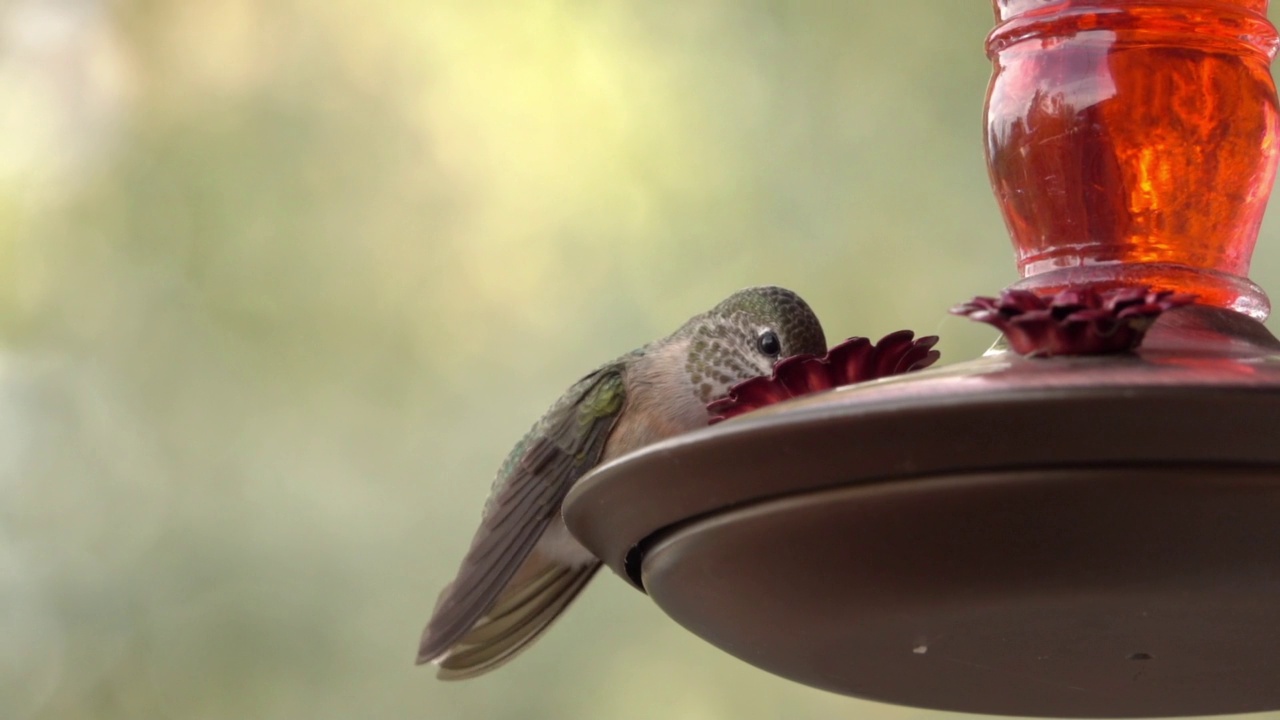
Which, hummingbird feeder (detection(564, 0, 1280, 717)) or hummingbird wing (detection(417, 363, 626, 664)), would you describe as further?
hummingbird wing (detection(417, 363, 626, 664))

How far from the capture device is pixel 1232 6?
1.42m

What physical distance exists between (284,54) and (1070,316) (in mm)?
3941

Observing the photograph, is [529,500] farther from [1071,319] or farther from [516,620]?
[1071,319]

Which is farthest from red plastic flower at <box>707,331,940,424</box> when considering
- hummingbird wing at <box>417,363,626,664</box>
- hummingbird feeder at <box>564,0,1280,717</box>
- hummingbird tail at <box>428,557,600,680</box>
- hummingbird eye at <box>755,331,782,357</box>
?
hummingbird tail at <box>428,557,600,680</box>

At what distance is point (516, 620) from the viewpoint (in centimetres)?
291

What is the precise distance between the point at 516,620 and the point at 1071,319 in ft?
6.64

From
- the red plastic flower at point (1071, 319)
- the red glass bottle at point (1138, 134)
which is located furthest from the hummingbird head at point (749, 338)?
the red plastic flower at point (1071, 319)

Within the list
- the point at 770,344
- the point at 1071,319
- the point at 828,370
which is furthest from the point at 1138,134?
the point at 770,344

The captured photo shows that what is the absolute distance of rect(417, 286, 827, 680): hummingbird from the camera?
8.76ft

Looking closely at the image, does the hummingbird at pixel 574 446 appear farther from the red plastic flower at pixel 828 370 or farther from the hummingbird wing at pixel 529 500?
the red plastic flower at pixel 828 370

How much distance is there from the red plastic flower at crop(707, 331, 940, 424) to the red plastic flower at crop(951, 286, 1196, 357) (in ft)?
0.80

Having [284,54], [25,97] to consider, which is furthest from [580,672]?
[25,97]

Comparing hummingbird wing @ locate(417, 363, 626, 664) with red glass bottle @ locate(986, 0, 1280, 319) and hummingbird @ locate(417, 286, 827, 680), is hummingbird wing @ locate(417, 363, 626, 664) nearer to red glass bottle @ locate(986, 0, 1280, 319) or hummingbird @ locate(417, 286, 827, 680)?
hummingbird @ locate(417, 286, 827, 680)

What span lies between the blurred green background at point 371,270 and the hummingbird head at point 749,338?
131 cm
